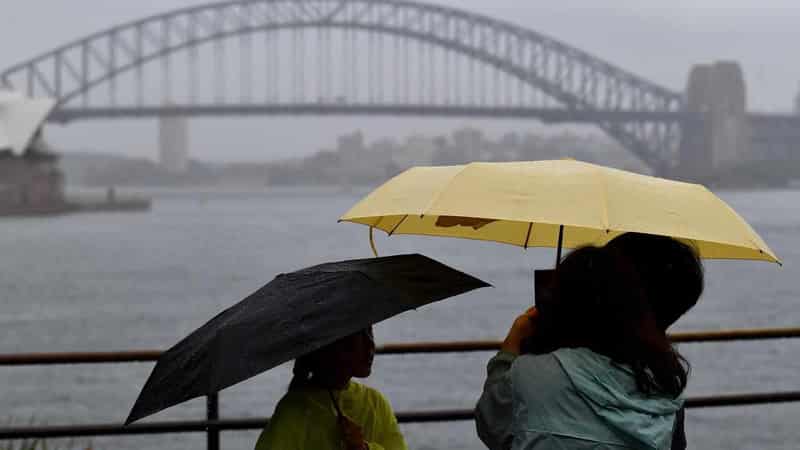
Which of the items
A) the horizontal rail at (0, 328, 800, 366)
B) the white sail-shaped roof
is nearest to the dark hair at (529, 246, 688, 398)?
the horizontal rail at (0, 328, 800, 366)

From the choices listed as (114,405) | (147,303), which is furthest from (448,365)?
(147,303)

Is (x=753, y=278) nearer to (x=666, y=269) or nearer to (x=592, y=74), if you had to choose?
(x=592, y=74)

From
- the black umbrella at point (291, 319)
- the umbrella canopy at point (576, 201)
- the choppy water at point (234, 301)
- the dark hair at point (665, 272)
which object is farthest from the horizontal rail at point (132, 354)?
the choppy water at point (234, 301)

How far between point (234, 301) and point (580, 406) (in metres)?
30.8

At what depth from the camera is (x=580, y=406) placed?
63.8 inches

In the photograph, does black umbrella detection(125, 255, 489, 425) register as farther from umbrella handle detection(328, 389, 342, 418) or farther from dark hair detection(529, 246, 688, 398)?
dark hair detection(529, 246, 688, 398)

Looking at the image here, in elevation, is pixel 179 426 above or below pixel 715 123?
above

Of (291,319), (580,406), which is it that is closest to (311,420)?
(291,319)

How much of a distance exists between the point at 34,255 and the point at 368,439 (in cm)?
4805

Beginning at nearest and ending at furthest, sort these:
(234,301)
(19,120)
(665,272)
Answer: (665,272) < (234,301) < (19,120)

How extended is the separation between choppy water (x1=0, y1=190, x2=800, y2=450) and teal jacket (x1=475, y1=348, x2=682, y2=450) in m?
14.5

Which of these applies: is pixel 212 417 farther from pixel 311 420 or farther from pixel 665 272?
pixel 665 272

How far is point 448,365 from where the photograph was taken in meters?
24.0

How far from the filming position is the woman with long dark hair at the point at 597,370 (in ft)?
5.32
